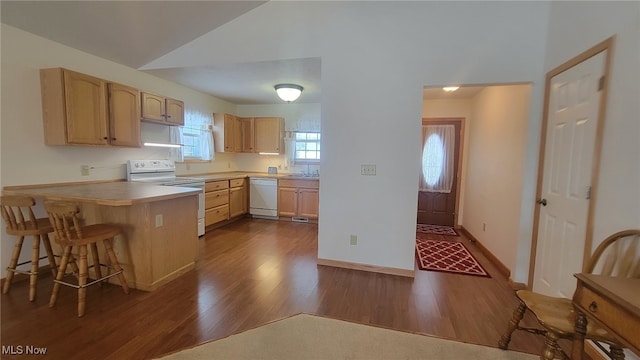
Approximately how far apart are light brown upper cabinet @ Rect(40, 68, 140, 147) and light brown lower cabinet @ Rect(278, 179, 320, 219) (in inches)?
102

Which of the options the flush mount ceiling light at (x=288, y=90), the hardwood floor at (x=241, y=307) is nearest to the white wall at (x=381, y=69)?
the hardwood floor at (x=241, y=307)

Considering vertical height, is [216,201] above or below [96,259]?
above

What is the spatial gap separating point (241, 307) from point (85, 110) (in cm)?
266

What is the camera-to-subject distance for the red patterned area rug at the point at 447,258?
3137 millimetres

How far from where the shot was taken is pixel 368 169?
2.99 m

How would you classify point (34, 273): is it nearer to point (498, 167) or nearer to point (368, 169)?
point (368, 169)

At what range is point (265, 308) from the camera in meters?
2.27

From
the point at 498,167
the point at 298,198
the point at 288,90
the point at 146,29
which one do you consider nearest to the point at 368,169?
the point at 498,167

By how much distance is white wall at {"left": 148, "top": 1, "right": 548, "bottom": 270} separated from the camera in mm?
2613

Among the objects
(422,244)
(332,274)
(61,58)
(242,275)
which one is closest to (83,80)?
(61,58)

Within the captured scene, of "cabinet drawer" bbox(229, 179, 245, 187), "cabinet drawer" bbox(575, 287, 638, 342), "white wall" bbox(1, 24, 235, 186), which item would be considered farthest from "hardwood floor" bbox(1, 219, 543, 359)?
"cabinet drawer" bbox(229, 179, 245, 187)

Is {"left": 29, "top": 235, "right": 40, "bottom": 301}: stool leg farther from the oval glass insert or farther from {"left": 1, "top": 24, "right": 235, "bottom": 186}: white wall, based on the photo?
the oval glass insert

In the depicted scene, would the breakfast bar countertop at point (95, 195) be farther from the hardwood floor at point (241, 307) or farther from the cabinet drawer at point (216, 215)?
the cabinet drawer at point (216, 215)

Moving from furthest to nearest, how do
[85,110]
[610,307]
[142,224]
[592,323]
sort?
[85,110], [142,224], [592,323], [610,307]
